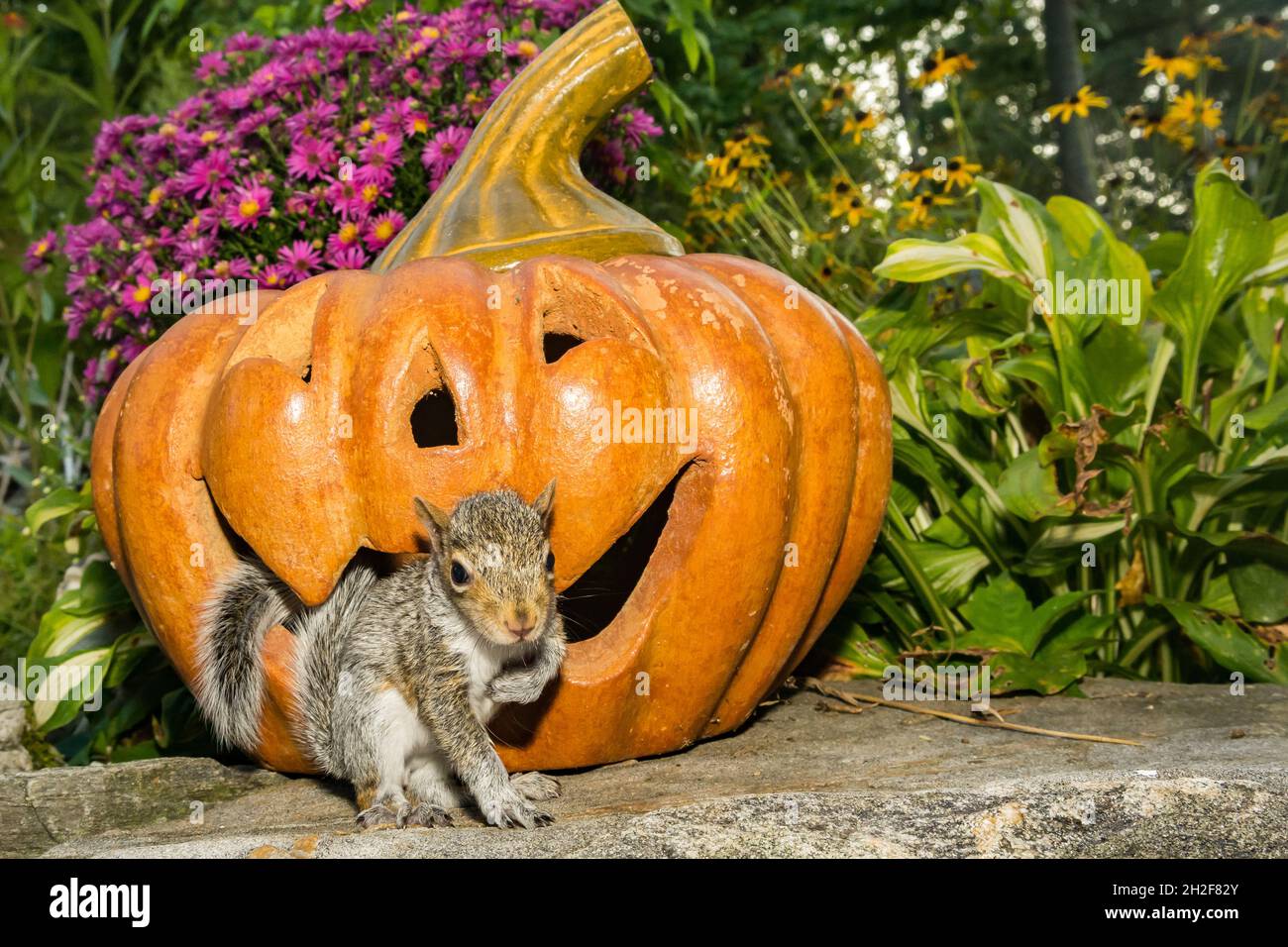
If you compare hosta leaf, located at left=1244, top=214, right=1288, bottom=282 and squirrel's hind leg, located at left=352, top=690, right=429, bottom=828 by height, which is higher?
hosta leaf, located at left=1244, top=214, right=1288, bottom=282

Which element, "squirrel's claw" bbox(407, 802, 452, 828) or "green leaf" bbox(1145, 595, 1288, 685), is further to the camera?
"green leaf" bbox(1145, 595, 1288, 685)

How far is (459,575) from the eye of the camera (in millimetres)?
2480

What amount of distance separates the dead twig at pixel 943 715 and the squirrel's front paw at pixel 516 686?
3.68ft

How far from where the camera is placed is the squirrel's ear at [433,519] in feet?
8.18

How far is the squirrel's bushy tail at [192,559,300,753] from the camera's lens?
9.36 ft

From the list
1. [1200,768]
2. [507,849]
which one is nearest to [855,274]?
[1200,768]

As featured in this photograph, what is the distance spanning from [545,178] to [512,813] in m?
1.66

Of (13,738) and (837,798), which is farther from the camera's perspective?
(13,738)

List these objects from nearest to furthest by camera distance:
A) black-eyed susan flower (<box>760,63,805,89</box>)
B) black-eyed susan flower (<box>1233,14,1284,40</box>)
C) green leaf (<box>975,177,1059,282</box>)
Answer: green leaf (<box>975,177,1059,282</box>), black-eyed susan flower (<box>1233,14,1284,40</box>), black-eyed susan flower (<box>760,63,805,89</box>)

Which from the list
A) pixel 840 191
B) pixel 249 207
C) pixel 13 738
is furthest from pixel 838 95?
pixel 13 738

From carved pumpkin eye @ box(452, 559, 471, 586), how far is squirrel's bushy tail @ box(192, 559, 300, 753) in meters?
0.61

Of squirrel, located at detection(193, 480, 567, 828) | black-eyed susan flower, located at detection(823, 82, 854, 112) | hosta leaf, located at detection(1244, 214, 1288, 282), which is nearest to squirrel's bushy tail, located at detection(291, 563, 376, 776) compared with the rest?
squirrel, located at detection(193, 480, 567, 828)
